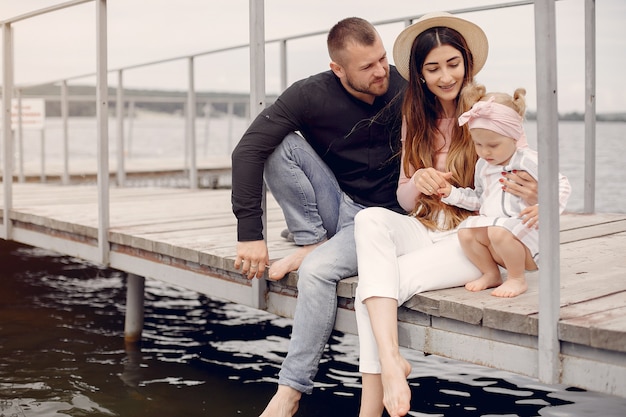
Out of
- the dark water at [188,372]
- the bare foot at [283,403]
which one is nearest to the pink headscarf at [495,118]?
the bare foot at [283,403]

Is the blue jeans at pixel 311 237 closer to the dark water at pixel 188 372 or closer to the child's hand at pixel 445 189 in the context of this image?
the child's hand at pixel 445 189

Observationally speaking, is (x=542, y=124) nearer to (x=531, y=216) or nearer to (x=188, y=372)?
(x=531, y=216)

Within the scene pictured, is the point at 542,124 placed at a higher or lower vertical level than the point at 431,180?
higher

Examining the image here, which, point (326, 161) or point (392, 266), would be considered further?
point (326, 161)

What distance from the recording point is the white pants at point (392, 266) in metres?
2.27

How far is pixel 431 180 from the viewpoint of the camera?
240cm

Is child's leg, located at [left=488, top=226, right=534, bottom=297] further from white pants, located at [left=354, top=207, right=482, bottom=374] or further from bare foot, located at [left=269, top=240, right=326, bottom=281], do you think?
bare foot, located at [left=269, top=240, right=326, bottom=281]

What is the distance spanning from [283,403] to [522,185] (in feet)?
2.95

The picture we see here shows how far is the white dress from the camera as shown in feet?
7.18

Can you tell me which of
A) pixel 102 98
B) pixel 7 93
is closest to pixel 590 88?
pixel 102 98

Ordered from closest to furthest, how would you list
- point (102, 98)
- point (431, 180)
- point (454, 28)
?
point (431, 180)
point (454, 28)
point (102, 98)

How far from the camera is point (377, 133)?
2701mm

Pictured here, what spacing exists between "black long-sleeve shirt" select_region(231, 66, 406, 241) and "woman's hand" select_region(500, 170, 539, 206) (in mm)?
508

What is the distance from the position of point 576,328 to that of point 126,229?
7.91ft
